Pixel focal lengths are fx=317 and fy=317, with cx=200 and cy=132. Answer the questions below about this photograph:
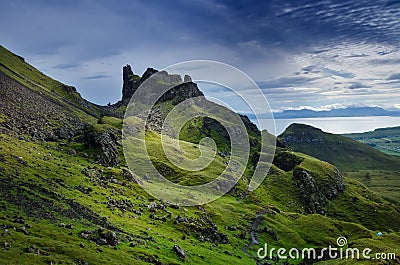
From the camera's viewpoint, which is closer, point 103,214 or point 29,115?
point 103,214

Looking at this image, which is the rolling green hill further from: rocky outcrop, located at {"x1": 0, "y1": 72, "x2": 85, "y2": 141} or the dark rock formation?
rocky outcrop, located at {"x1": 0, "y1": 72, "x2": 85, "y2": 141}

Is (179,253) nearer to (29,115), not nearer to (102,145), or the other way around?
(102,145)

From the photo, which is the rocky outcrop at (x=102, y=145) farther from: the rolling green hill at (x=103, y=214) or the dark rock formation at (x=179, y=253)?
the dark rock formation at (x=179, y=253)

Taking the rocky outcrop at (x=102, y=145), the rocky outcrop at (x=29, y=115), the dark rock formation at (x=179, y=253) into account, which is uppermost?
the rocky outcrop at (x=29, y=115)

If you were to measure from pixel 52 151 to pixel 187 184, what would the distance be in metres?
62.9

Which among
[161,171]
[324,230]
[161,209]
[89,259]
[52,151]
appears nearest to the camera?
[89,259]

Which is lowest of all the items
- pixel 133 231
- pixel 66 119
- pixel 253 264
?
pixel 253 264

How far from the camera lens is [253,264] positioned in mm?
89812

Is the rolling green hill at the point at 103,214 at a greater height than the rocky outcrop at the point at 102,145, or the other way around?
the rocky outcrop at the point at 102,145

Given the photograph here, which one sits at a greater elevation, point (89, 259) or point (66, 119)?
point (66, 119)

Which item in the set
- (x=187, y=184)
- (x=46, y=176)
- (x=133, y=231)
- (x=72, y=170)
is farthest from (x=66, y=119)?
(x=133, y=231)

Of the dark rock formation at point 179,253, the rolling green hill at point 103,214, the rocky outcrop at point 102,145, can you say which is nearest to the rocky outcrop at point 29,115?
the rolling green hill at point 103,214

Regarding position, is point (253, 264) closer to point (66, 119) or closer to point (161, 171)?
point (161, 171)

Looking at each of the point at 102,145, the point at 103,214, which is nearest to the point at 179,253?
the point at 103,214
